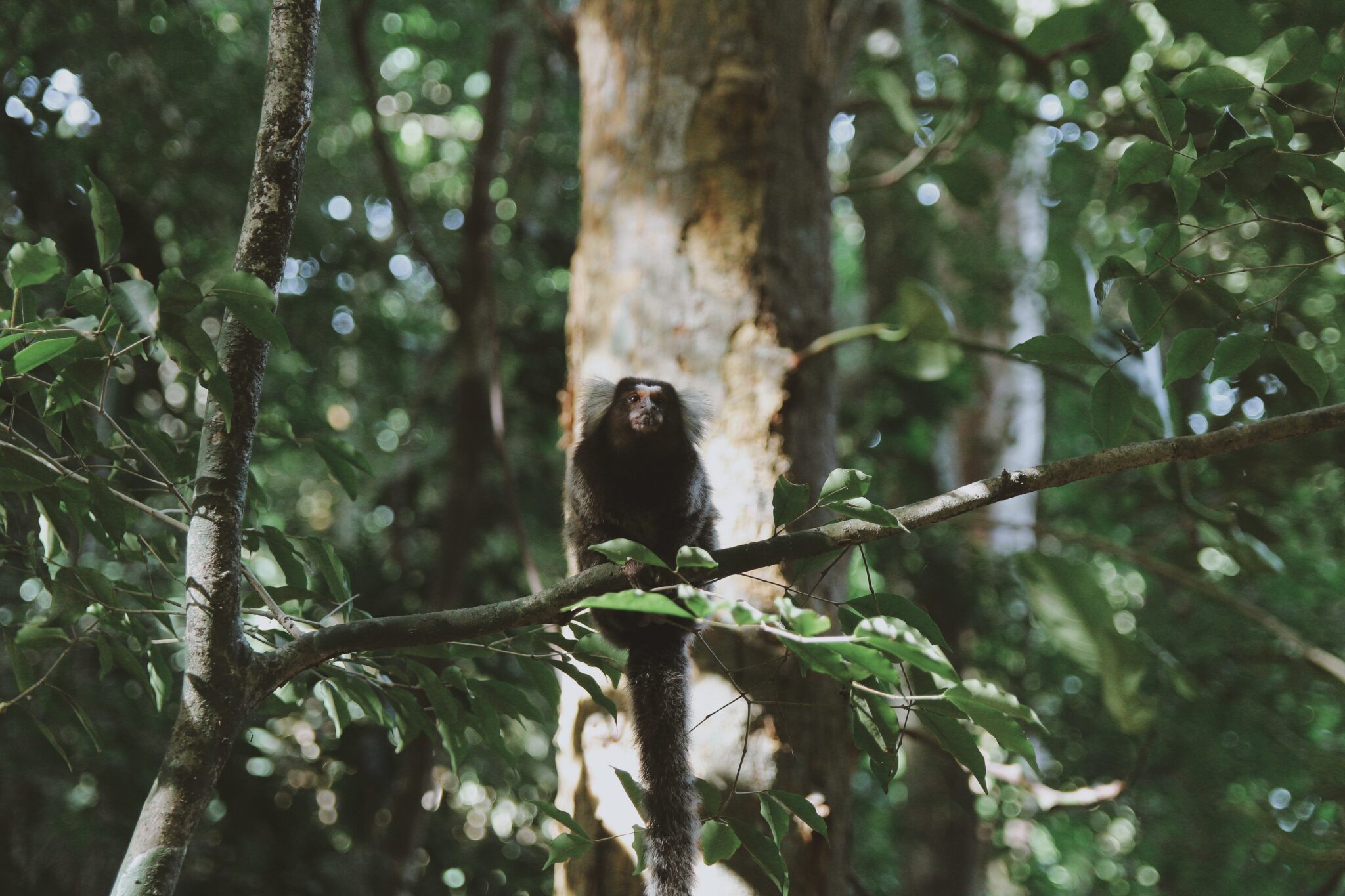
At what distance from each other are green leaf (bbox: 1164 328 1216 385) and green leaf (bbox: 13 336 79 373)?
1633mm

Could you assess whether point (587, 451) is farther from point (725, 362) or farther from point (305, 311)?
point (305, 311)

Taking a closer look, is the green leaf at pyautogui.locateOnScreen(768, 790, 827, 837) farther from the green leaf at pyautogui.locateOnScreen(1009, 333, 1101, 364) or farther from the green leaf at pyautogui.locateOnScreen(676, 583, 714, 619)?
the green leaf at pyautogui.locateOnScreen(1009, 333, 1101, 364)

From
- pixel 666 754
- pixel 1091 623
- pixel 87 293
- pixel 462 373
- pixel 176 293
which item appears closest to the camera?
pixel 176 293

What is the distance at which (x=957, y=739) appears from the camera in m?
1.35

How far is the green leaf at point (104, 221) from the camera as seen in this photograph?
1.29m

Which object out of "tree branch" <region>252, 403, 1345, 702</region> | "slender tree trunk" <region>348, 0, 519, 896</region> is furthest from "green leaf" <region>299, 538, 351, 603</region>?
"slender tree trunk" <region>348, 0, 519, 896</region>

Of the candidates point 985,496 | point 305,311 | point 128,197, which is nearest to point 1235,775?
point 985,496

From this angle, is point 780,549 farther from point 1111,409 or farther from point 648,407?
point 648,407

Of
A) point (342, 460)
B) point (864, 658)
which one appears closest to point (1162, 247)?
point (864, 658)

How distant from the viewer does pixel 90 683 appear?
12.1 ft

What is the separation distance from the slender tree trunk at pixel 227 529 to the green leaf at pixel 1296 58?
1.51 m

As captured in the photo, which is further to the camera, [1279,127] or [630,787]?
[630,787]

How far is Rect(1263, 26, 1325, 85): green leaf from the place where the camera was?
4.66 feet

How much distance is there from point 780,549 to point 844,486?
0.43 ft
